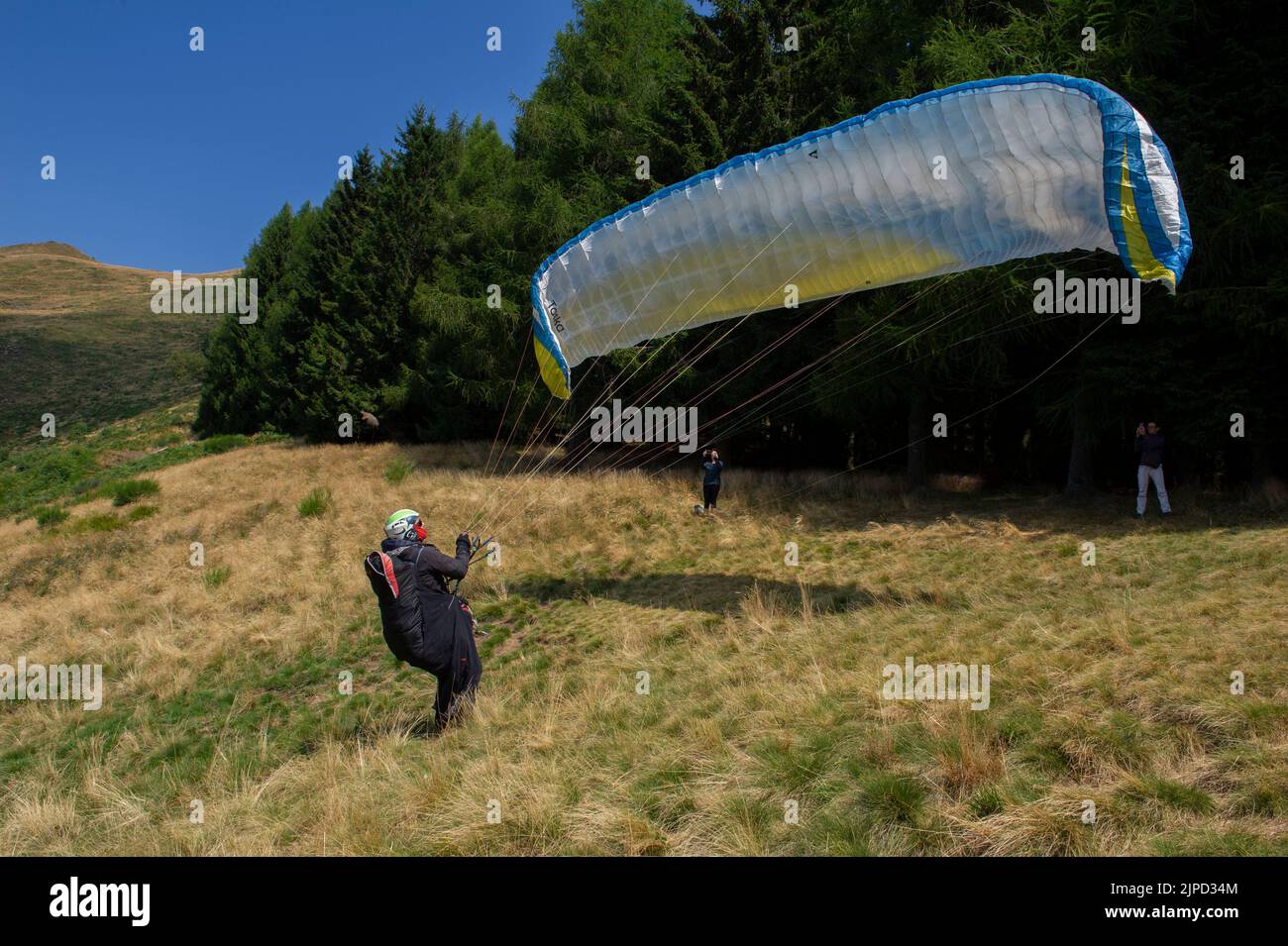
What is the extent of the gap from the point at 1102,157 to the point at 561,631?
288 inches

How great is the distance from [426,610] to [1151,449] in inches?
444

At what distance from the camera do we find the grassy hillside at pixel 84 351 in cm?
5853

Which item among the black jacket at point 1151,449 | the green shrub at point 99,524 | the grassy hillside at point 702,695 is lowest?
the grassy hillside at point 702,695

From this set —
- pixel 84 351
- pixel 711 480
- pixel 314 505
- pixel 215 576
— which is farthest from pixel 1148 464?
pixel 84 351

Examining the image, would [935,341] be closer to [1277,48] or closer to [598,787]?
[1277,48]

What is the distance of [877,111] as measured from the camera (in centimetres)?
668

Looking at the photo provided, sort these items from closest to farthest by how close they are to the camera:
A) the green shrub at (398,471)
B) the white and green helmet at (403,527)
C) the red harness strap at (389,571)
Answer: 1. the red harness strap at (389,571)
2. the white and green helmet at (403,527)
3. the green shrub at (398,471)

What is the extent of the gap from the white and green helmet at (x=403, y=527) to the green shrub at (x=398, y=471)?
547 inches
